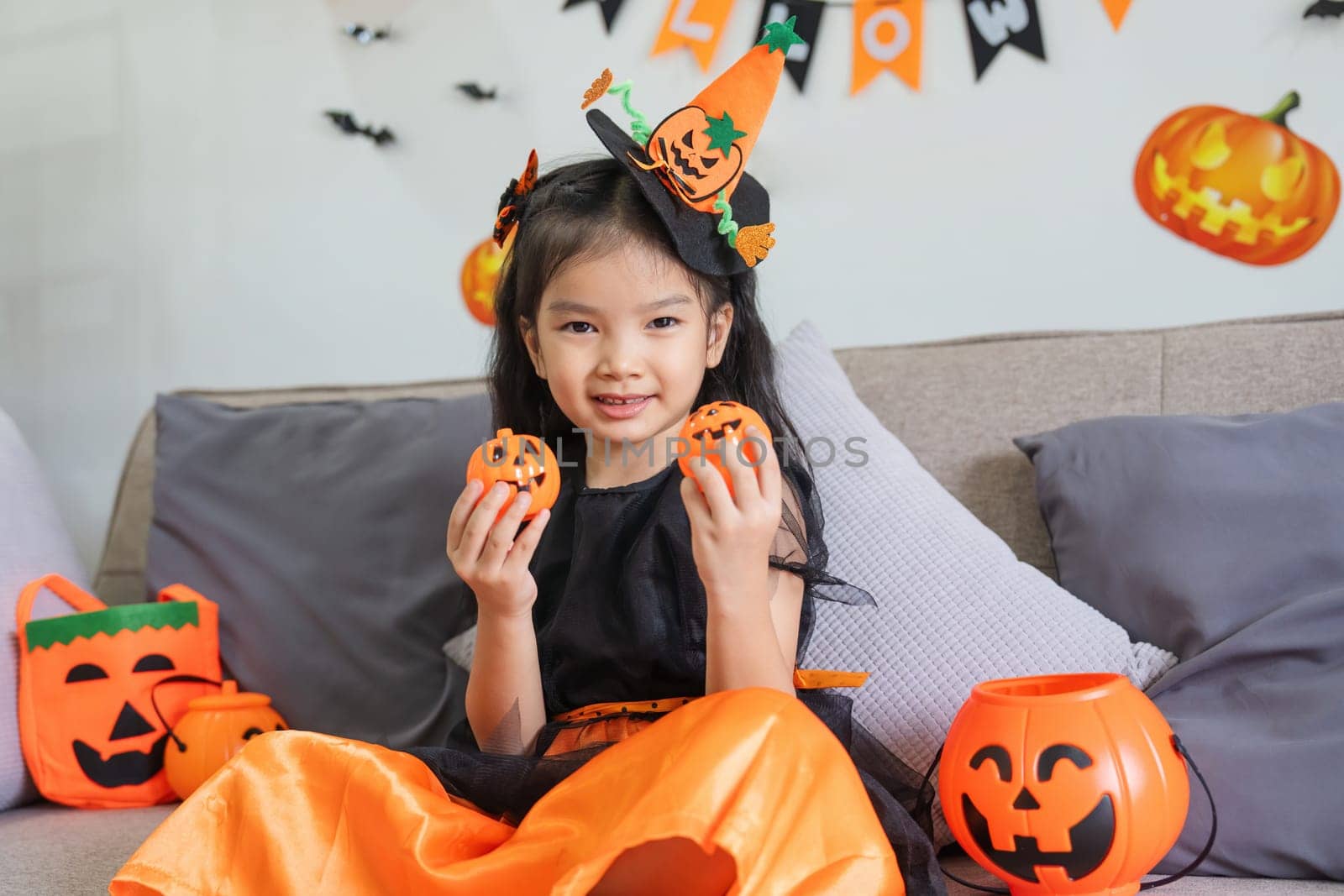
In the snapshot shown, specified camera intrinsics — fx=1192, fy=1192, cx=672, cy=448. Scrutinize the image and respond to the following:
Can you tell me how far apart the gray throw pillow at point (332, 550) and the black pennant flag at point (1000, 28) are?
37.1 inches

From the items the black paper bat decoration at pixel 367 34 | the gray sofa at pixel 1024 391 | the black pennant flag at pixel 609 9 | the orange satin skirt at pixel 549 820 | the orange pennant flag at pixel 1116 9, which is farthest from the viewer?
the black paper bat decoration at pixel 367 34

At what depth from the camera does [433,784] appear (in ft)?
3.29

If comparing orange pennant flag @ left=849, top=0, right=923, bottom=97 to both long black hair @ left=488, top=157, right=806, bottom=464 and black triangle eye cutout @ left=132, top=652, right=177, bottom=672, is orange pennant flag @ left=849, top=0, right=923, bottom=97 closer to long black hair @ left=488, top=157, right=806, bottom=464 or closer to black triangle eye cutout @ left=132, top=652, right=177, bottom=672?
long black hair @ left=488, top=157, right=806, bottom=464

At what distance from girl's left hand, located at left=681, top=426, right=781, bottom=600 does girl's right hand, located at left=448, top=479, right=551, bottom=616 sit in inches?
5.5

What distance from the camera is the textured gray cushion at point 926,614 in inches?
48.0

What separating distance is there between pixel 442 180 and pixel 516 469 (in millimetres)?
1219

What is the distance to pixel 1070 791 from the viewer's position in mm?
913

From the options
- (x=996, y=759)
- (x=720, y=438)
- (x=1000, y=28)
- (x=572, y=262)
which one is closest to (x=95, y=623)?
(x=572, y=262)

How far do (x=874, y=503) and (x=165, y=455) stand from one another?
3.43 ft

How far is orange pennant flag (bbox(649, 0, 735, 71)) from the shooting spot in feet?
6.43

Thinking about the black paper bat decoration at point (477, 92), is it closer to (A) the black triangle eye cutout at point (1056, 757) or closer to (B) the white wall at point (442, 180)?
(B) the white wall at point (442, 180)

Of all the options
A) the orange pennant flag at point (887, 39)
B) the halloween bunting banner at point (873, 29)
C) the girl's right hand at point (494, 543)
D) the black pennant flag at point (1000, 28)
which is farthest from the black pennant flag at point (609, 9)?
the girl's right hand at point (494, 543)

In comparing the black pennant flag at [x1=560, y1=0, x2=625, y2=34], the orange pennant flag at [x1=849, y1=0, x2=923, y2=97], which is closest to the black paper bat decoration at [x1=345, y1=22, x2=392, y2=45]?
the black pennant flag at [x1=560, y1=0, x2=625, y2=34]

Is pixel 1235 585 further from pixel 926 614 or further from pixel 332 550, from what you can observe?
pixel 332 550
